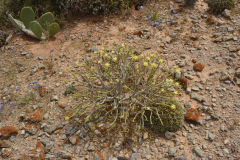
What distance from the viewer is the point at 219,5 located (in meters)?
5.09

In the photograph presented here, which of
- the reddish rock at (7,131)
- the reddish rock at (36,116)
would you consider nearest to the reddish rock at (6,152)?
the reddish rock at (7,131)

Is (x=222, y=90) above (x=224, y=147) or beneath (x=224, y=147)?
above

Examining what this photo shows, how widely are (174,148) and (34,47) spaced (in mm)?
3716

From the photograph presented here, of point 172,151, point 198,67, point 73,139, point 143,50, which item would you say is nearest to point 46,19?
point 143,50

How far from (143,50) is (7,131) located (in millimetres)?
3003

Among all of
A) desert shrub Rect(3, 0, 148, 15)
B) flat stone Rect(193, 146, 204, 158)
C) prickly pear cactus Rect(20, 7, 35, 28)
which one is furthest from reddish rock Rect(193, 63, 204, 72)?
prickly pear cactus Rect(20, 7, 35, 28)

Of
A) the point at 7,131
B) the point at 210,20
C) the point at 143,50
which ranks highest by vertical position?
the point at 210,20

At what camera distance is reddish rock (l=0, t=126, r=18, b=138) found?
3.05 metres

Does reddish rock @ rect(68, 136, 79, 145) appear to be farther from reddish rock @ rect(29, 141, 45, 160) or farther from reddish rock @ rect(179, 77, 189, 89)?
reddish rock @ rect(179, 77, 189, 89)

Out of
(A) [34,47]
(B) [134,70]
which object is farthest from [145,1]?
(A) [34,47]

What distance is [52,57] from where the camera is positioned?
4379 millimetres

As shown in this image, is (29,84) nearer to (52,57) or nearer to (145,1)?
(52,57)

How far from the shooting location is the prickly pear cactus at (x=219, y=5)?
5.09 metres

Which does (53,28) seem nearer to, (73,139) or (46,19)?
(46,19)
